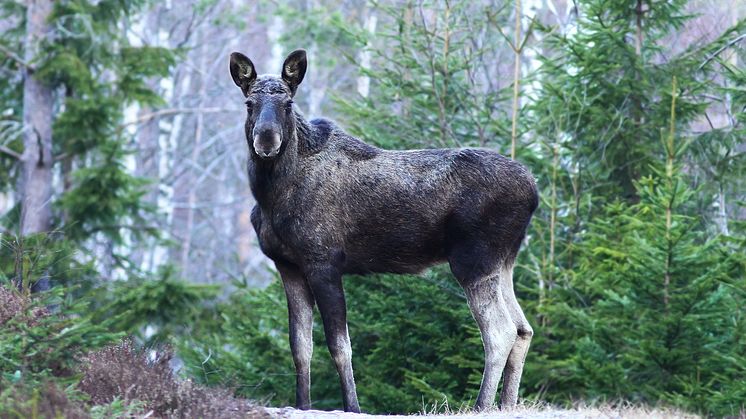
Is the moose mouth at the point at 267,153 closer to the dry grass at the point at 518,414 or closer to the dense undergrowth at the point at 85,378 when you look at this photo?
the dense undergrowth at the point at 85,378

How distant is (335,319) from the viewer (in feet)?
29.2

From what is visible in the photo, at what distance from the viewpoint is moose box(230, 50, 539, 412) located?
8.98 metres

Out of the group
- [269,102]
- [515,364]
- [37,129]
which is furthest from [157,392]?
[37,129]

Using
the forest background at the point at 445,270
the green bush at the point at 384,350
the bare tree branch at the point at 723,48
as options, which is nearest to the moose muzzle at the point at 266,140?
the forest background at the point at 445,270

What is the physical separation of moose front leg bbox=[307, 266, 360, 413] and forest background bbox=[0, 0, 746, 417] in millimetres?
1092

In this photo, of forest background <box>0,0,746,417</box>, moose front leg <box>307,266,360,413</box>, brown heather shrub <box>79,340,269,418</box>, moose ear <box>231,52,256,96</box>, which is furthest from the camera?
forest background <box>0,0,746,417</box>

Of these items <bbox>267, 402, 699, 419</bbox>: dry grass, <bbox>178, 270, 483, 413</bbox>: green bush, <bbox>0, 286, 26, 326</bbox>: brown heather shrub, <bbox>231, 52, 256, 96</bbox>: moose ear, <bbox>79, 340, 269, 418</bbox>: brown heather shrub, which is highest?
<bbox>231, 52, 256, 96</bbox>: moose ear

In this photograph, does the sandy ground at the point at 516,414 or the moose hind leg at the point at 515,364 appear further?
the moose hind leg at the point at 515,364

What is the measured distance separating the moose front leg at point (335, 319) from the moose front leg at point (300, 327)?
26 cm

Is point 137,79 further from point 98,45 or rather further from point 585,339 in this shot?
point 585,339

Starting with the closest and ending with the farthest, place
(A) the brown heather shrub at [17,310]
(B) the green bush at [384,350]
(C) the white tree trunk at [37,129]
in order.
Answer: (A) the brown heather shrub at [17,310] → (B) the green bush at [384,350] → (C) the white tree trunk at [37,129]

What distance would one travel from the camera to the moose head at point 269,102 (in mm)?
8719

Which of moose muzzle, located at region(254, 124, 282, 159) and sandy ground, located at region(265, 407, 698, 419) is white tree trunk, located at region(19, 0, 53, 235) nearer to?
moose muzzle, located at region(254, 124, 282, 159)

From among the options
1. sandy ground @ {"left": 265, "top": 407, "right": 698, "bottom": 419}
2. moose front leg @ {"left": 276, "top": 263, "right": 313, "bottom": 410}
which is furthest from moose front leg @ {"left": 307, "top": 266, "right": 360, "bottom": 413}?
sandy ground @ {"left": 265, "top": 407, "right": 698, "bottom": 419}
